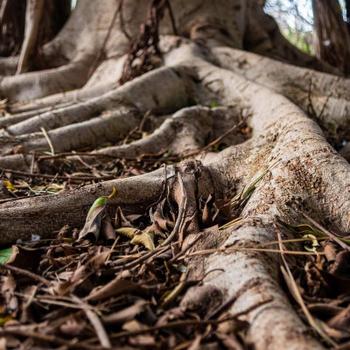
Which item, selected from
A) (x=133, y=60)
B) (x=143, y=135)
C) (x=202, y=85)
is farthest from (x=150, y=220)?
(x=133, y=60)

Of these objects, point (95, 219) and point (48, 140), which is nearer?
point (95, 219)

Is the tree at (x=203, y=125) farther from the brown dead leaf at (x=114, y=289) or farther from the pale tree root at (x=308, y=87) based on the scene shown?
the brown dead leaf at (x=114, y=289)

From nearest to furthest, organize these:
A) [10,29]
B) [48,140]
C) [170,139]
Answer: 1. [48,140]
2. [170,139]
3. [10,29]

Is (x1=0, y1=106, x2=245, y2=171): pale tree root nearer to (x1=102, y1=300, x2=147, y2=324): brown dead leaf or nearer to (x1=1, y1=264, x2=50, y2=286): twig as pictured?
(x1=1, y1=264, x2=50, y2=286): twig

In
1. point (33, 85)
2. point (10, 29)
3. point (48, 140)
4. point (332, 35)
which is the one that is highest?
point (10, 29)

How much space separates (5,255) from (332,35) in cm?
449

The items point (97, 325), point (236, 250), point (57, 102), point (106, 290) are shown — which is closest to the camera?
point (97, 325)

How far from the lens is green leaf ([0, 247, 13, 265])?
141 centimetres

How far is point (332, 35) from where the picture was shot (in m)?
4.95

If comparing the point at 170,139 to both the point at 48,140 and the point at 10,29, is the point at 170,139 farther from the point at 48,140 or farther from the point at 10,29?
the point at 10,29

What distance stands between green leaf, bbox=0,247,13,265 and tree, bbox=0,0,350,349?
0.07m

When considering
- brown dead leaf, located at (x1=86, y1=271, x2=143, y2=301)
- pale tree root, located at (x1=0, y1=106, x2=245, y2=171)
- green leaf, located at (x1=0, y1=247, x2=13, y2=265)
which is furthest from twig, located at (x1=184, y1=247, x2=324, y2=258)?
pale tree root, located at (x1=0, y1=106, x2=245, y2=171)

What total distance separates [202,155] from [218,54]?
5.55ft

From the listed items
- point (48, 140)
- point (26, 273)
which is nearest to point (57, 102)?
point (48, 140)
